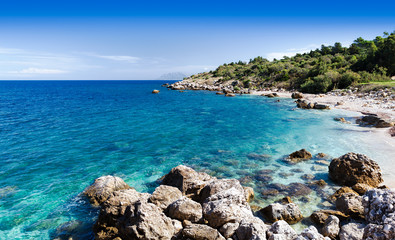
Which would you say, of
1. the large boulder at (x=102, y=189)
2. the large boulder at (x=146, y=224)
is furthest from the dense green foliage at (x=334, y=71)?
the large boulder at (x=146, y=224)

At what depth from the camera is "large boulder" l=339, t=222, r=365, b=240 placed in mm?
8160

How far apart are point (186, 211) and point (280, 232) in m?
3.89

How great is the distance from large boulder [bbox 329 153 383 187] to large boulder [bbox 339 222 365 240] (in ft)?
19.5

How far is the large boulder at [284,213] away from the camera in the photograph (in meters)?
10.5

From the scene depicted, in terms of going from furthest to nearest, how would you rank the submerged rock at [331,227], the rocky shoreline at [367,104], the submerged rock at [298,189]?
the rocky shoreline at [367,104]
the submerged rock at [298,189]
the submerged rock at [331,227]

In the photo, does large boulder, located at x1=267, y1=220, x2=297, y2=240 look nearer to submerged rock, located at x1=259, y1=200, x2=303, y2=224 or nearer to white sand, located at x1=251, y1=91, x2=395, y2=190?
submerged rock, located at x1=259, y1=200, x2=303, y2=224

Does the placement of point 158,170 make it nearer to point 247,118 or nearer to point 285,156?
point 285,156

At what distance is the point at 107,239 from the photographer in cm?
891

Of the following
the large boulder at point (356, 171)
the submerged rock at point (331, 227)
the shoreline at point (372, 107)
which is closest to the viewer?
the submerged rock at point (331, 227)

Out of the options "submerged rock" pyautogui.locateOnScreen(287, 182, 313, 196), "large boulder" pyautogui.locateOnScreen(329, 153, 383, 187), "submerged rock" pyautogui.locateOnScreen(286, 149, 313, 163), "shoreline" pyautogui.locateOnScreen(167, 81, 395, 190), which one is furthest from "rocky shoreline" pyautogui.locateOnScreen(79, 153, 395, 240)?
"shoreline" pyautogui.locateOnScreen(167, 81, 395, 190)

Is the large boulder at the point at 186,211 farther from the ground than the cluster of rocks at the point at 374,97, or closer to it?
closer to it

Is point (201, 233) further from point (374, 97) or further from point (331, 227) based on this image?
point (374, 97)

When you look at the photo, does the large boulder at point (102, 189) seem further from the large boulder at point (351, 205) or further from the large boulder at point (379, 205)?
the large boulder at point (379, 205)

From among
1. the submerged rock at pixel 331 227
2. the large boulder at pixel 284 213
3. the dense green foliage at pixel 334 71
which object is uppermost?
the dense green foliage at pixel 334 71
